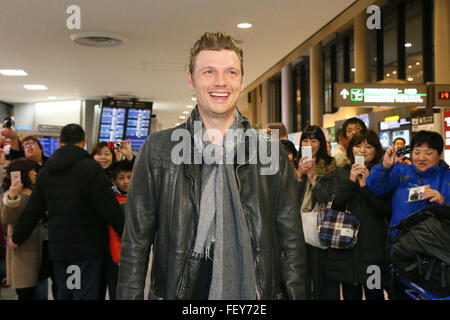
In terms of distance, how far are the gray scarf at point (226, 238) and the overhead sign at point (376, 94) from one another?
563 centimetres

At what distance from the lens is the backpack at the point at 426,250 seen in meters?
2.53

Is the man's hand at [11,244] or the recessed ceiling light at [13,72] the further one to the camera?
the recessed ceiling light at [13,72]

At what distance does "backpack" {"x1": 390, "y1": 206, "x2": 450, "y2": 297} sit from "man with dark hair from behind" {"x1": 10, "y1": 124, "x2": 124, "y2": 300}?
6.17 ft

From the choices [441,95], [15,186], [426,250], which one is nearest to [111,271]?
[15,186]

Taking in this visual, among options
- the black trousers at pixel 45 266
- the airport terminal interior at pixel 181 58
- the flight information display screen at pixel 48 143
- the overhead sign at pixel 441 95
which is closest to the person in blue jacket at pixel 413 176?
the airport terminal interior at pixel 181 58

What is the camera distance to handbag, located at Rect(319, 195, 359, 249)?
125 inches

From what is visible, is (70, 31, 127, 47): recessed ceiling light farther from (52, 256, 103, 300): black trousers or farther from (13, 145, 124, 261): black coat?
(52, 256, 103, 300): black trousers

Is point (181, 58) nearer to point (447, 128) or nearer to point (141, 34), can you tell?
point (141, 34)

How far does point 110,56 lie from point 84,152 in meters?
4.76

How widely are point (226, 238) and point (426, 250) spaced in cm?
148

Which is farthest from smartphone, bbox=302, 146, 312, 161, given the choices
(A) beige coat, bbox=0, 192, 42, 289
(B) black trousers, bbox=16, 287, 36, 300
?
(B) black trousers, bbox=16, 287, 36, 300

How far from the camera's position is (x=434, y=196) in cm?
295

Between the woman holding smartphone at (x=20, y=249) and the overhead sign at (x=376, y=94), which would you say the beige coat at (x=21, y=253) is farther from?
the overhead sign at (x=376, y=94)
